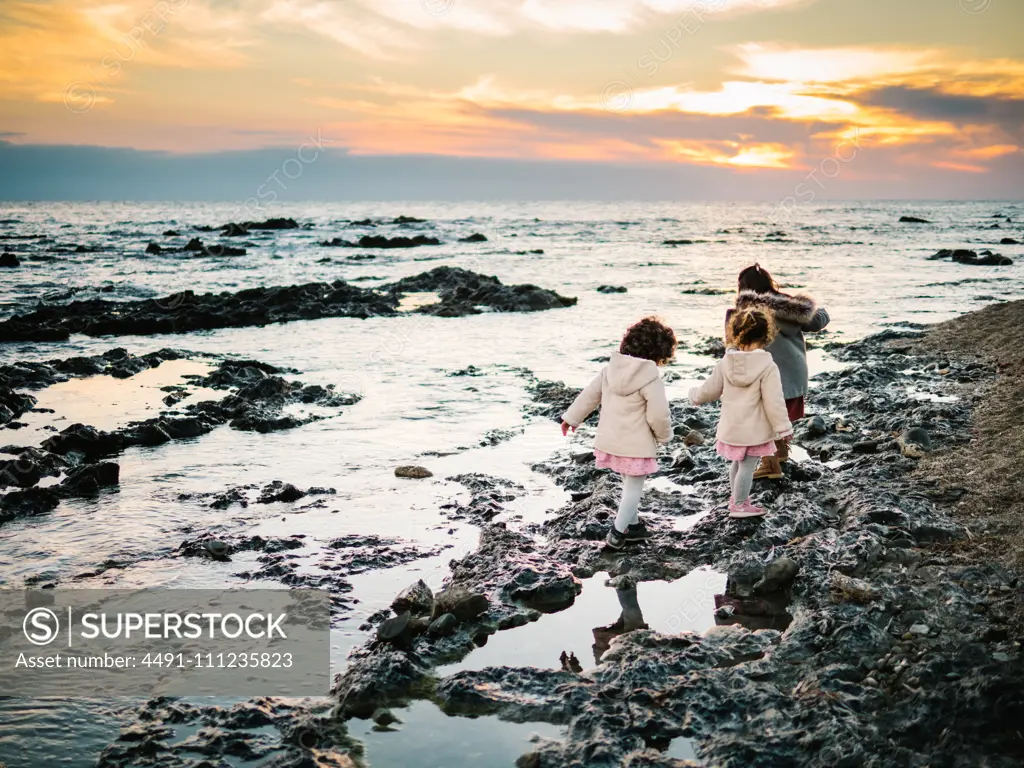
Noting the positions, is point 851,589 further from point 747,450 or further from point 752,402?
point 752,402

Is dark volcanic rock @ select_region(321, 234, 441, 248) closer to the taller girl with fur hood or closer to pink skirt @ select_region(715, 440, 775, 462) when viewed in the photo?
the taller girl with fur hood

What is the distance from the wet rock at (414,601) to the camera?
15.2 ft

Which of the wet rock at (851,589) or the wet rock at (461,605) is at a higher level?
the wet rock at (851,589)

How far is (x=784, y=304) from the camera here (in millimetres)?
6898

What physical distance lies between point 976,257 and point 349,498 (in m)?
31.7

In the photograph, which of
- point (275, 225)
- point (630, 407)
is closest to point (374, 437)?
point (630, 407)

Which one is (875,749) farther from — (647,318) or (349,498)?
(349,498)

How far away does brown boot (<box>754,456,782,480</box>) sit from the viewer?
6.66 meters

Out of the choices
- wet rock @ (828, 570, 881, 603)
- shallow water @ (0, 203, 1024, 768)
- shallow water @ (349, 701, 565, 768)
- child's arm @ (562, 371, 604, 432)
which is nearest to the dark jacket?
shallow water @ (0, 203, 1024, 768)

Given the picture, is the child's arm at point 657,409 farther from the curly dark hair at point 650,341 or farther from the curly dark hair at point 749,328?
the curly dark hair at point 749,328

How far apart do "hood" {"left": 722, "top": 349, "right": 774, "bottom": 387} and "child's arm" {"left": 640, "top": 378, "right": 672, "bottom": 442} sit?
27.5 inches

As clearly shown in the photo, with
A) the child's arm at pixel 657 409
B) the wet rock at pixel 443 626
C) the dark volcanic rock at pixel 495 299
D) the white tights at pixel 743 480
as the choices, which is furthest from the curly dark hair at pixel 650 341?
the dark volcanic rock at pixel 495 299

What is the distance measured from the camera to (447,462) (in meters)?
7.60

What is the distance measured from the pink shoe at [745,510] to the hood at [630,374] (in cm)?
115
